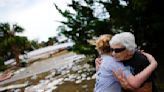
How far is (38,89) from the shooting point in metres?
17.6

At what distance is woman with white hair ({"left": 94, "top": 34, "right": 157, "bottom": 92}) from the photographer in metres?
3.82

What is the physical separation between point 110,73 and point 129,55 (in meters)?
0.26

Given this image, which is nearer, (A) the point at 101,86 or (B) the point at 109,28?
(A) the point at 101,86

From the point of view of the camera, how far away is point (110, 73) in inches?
160

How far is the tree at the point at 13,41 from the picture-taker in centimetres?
3054

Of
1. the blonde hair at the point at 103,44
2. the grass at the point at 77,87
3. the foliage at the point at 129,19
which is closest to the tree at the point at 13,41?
the grass at the point at 77,87

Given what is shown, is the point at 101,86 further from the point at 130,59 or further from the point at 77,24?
the point at 77,24

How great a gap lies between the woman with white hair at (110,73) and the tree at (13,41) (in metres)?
26.2

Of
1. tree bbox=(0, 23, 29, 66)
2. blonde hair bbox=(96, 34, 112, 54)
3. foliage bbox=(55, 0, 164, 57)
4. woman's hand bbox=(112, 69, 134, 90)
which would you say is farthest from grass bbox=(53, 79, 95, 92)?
tree bbox=(0, 23, 29, 66)

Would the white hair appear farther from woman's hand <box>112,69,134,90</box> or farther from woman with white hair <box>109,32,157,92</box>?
woman's hand <box>112,69,134,90</box>

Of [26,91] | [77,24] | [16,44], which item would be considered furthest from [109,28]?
[16,44]

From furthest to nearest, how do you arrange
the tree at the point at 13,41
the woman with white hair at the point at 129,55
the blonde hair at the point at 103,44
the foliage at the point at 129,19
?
the tree at the point at 13,41, the foliage at the point at 129,19, the blonde hair at the point at 103,44, the woman with white hair at the point at 129,55

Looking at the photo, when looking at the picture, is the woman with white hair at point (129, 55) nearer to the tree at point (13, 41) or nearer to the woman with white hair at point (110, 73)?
the woman with white hair at point (110, 73)

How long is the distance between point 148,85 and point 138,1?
17.5ft
